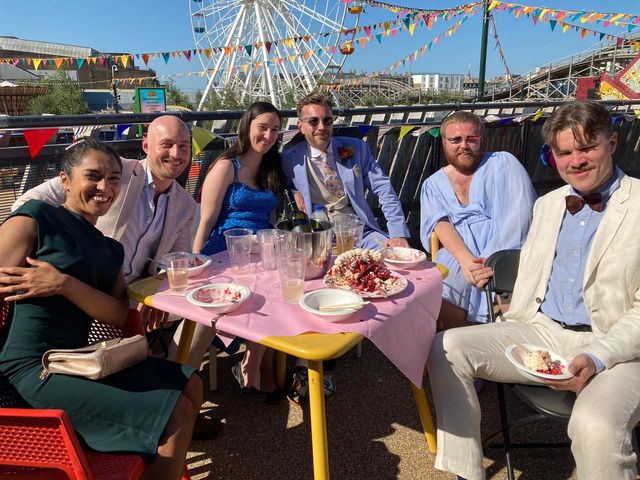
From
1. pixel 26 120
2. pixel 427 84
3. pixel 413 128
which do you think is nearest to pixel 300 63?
pixel 413 128

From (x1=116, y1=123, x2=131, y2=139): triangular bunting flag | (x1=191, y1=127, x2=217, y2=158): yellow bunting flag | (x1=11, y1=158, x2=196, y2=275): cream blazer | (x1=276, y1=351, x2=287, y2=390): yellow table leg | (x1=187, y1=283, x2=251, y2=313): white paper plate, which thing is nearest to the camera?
(x1=187, y1=283, x2=251, y2=313): white paper plate

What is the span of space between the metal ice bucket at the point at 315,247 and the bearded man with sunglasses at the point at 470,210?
1171 millimetres

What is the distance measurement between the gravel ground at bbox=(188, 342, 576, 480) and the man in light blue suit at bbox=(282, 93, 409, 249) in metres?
1.18

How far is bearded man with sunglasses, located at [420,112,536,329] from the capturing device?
3.03 meters

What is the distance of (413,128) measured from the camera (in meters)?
5.05

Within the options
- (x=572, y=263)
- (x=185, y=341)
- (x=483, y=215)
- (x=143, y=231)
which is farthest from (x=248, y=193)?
(x=572, y=263)

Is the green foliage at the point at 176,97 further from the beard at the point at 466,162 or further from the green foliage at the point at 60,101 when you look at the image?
the beard at the point at 466,162

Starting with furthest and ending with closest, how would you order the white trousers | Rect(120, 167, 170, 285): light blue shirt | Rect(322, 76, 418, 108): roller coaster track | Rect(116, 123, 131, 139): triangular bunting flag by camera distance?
1. Rect(322, 76, 418, 108): roller coaster track
2. Rect(116, 123, 131, 139): triangular bunting flag
3. Rect(120, 167, 170, 285): light blue shirt
4. the white trousers

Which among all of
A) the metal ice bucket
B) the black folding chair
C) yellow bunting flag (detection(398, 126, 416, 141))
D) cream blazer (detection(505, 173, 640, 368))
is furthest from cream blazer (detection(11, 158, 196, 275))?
yellow bunting flag (detection(398, 126, 416, 141))

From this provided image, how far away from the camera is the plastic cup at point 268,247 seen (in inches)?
88.7

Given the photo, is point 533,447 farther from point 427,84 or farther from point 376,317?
point 427,84

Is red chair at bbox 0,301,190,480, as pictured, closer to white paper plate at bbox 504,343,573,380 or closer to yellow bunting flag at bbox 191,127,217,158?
white paper plate at bbox 504,343,573,380

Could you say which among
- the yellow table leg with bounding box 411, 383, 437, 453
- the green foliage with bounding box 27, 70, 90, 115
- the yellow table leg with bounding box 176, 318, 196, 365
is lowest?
the yellow table leg with bounding box 411, 383, 437, 453

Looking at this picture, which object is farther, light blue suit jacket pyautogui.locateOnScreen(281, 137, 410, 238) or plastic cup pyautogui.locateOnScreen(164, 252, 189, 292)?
light blue suit jacket pyautogui.locateOnScreen(281, 137, 410, 238)
